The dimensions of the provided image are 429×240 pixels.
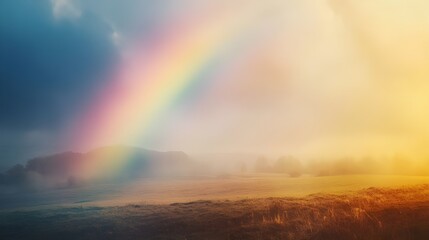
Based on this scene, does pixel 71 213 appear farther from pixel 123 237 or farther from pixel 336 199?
pixel 336 199

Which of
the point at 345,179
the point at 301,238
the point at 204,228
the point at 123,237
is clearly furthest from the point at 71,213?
the point at 345,179

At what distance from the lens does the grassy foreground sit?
77.0 ft

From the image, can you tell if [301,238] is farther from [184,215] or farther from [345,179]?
[345,179]

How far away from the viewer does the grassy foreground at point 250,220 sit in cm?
2348

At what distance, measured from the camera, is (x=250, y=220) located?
89.4 ft

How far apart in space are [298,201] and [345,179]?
1974 centimetres

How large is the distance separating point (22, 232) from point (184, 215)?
13.4 meters

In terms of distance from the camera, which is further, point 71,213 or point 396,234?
point 71,213

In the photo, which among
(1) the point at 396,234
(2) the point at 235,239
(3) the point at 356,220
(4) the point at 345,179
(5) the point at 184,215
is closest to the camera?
(1) the point at 396,234

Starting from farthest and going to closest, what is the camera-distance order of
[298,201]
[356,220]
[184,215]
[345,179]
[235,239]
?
[345,179] < [298,201] < [184,215] < [356,220] < [235,239]

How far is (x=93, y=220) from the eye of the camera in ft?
102

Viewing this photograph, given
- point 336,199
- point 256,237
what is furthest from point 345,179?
point 256,237

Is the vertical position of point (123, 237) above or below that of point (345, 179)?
below

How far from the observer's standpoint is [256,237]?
23016 millimetres
